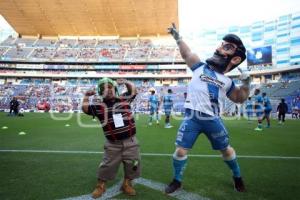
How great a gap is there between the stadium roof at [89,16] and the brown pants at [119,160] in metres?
58.6

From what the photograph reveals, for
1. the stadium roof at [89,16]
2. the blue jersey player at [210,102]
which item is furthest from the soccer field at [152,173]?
the stadium roof at [89,16]

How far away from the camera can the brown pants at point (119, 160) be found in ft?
12.3

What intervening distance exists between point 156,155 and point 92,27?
6511 centimetres

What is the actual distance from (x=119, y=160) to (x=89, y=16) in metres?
64.5

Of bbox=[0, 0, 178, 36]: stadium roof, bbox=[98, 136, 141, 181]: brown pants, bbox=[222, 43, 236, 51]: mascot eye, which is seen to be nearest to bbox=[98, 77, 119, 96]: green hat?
bbox=[98, 136, 141, 181]: brown pants

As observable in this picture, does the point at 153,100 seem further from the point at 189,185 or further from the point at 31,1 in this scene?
the point at 31,1

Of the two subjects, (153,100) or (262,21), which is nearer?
(153,100)

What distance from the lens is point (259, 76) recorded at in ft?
185

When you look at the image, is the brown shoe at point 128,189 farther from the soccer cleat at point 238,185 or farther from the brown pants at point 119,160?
the soccer cleat at point 238,185

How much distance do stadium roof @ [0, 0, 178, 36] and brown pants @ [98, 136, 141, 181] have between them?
58618 millimetres

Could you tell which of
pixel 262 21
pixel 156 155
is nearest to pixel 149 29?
pixel 262 21

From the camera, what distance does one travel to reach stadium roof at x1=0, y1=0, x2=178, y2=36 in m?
60.8

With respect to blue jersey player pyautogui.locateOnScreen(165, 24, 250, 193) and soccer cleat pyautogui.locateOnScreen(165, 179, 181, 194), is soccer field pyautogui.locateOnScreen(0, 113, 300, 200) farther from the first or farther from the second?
blue jersey player pyautogui.locateOnScreen(165, 24, 250, 193)

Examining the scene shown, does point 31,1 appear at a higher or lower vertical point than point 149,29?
higher
